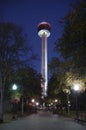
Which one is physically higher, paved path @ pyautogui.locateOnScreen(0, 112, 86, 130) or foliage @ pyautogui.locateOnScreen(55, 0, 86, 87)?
foliage @ pyautogui.locateOnScreen(55, 0, 86, 87)

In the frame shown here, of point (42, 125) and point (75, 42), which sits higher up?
point (75, 42)

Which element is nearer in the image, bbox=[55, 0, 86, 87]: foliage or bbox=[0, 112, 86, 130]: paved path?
bbox=[55, 0, 86, 87]: foliage

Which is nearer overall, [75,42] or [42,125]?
[75,42]

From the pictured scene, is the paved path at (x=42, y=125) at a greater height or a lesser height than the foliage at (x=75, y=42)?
lesser

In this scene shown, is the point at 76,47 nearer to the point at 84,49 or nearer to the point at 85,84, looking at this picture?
the point at 84,49

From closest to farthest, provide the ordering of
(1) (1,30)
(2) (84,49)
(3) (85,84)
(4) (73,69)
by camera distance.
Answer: (2) (84,49) < (4) (73,69) < (3) (85,84) < (1) (1,30)

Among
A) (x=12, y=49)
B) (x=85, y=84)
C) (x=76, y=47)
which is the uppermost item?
(x=12, y=49)

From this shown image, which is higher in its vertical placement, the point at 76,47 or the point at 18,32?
the point at 18,32

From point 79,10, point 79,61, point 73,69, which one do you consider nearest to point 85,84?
point 73,69

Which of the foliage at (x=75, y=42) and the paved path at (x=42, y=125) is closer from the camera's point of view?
the foliage at (x=75, y=42)

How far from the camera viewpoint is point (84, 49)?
2641 centimetres

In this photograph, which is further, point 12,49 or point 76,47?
point 12,49

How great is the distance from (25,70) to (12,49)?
367 centimetres

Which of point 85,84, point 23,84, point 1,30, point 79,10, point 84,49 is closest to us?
point 79,10
